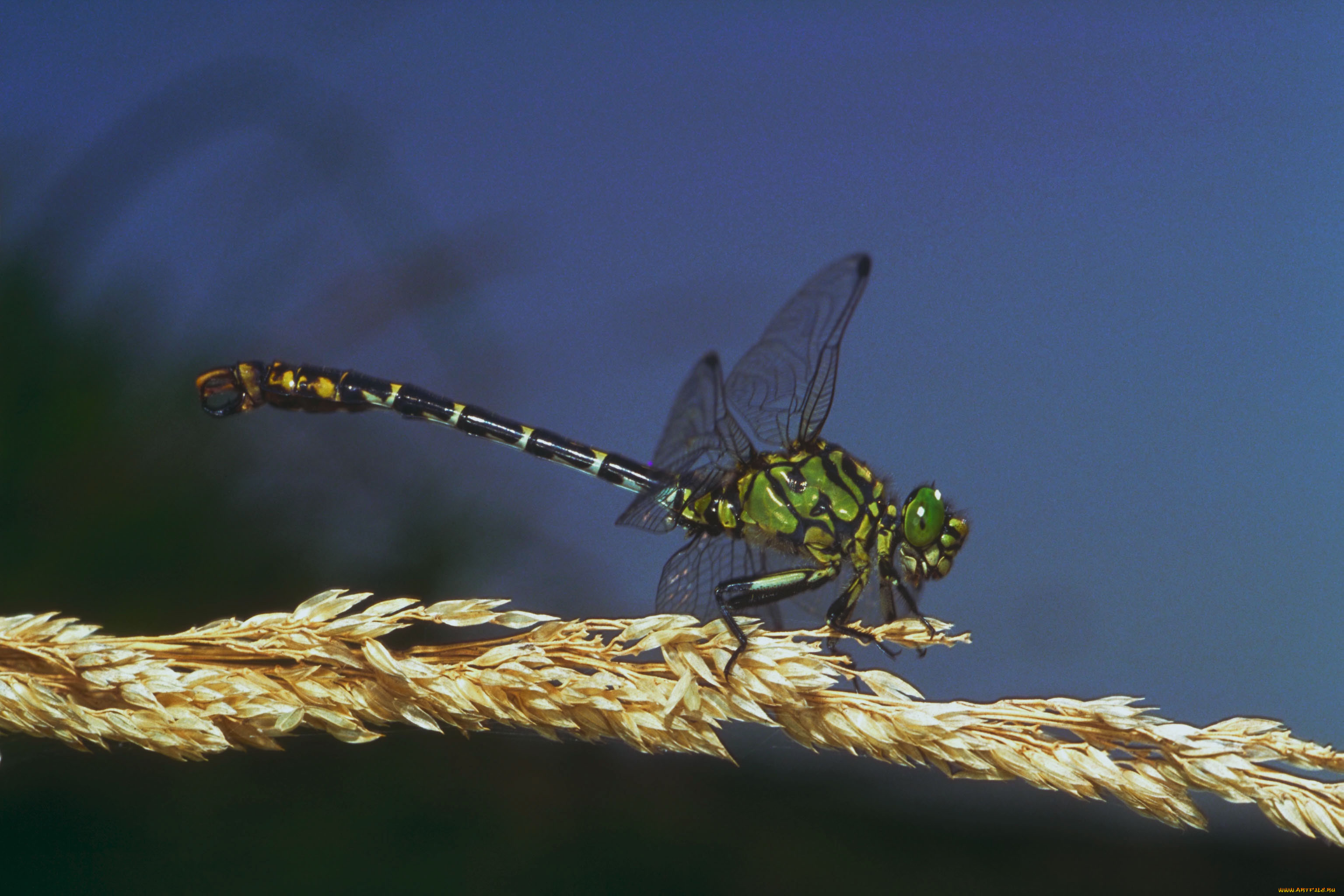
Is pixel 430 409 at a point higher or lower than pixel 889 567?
higher

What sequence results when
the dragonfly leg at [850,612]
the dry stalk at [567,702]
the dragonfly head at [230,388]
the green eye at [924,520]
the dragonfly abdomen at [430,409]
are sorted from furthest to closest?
the dragonfly abdomen at [430,409]
the dragonfly head at [230,388]
the green eye at [924,520]
the dragonfly leg at [850,612]
the dry stalk at [567,702]

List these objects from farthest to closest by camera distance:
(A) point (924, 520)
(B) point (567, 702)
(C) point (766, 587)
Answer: (A) point (924, 520) < (C) point (766, 587) < (B) point (567, 702)

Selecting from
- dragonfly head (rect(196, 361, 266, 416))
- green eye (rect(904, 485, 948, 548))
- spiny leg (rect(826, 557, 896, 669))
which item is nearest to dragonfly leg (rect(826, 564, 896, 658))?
spiny leg (rect(826, 557, 896, 669))

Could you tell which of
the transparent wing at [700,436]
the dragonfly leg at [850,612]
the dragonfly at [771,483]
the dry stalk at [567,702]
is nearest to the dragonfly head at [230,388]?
the dragonfly at [771,483]

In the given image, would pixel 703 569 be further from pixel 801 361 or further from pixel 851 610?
pixel 801 361

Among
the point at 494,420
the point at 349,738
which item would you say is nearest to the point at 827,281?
the point at 494,420

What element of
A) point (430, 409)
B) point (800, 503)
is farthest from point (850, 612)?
point (430, 409)

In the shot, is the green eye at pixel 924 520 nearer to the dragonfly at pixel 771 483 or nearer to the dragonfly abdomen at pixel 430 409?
the dragonfly at pixel 771 483
